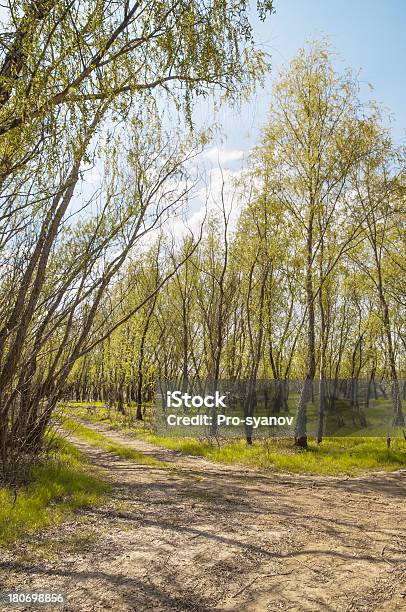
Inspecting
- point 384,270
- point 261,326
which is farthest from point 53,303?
point 384,270

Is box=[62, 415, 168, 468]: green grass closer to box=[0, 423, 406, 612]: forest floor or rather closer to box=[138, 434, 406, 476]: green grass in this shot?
box=[138, 434, 406, 476]: green grass

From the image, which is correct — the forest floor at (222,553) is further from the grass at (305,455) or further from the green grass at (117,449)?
the grass at (305,455)

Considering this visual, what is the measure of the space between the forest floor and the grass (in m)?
3.02

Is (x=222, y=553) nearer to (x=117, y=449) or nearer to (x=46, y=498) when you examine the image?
(x=46, y=498)

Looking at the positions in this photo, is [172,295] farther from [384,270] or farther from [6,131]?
[6,131]

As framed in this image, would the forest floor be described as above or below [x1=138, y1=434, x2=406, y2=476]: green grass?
above

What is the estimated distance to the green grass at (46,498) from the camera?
5875 mm

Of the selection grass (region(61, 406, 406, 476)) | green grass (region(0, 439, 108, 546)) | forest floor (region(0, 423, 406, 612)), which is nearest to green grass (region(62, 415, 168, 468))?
green grass (region(0, 439, 108, 546))

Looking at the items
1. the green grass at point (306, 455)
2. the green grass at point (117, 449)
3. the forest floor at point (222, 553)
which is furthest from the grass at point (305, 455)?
the forest floor at point (222, 553)

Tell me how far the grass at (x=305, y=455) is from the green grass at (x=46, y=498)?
201 inches

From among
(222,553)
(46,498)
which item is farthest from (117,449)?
(222,553)

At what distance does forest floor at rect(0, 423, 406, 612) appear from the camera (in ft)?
14.0

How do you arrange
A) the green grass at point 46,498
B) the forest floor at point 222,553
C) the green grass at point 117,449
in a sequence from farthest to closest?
the green grass at point 117,449 → the green grass at point 46,498 → the forest floor at point 222,553

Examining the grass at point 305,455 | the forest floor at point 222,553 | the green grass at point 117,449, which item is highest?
the forest floor at point 222,553
